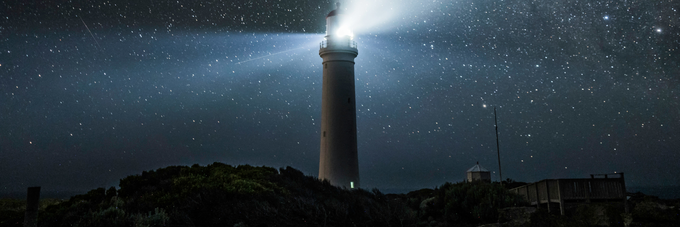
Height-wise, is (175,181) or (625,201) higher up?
(175,181)

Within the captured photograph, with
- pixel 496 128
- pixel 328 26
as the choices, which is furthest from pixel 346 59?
pixel 496 128

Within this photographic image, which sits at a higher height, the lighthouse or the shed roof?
the lighthouse

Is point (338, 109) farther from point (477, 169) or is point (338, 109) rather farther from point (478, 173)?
point (477, 169)

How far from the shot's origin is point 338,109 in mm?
23703

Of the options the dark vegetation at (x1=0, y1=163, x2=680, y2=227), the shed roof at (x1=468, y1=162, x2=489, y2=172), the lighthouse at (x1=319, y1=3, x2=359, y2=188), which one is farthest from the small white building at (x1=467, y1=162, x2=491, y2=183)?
the dark vegetation at (x1=0, y1=163, x2=680, y2=227)

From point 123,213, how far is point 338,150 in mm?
13807

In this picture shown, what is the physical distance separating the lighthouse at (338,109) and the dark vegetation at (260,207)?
6.19 m

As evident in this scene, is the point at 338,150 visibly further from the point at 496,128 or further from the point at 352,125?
the point at 496,128

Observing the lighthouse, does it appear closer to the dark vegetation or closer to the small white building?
the dark vegetation

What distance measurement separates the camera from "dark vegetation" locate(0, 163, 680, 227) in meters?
11.5

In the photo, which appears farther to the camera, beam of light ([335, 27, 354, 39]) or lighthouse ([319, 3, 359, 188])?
beam of light ([335, 27, 354, 39])

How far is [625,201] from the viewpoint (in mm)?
12992

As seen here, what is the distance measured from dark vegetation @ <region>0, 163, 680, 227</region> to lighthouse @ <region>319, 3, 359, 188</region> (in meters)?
6.19

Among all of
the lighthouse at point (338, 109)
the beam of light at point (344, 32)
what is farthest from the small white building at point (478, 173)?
the beam of light at point (344, 32)
